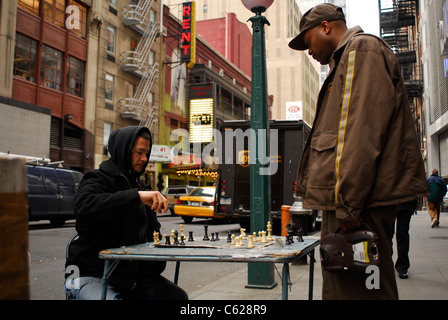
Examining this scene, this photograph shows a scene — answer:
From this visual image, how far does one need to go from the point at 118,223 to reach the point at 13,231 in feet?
6.31

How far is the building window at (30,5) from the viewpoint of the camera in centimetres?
2392

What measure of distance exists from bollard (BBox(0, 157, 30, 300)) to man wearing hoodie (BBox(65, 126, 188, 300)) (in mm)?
1630

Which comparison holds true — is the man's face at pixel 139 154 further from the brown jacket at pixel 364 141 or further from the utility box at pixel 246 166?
the utility box at pixel 246 166

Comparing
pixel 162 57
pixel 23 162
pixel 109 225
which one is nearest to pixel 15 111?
pixel 162 57

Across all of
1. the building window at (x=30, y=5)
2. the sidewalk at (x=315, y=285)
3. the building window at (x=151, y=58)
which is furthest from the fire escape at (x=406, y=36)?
the sidewalk at (x=315, y=285)

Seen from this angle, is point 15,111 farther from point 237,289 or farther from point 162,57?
point 237,289

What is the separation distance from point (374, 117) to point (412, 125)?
312 mm

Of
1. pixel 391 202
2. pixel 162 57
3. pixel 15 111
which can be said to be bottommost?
pixel 391 202

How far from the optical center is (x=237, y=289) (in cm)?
612

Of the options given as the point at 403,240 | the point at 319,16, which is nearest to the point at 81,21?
the point at 403,240

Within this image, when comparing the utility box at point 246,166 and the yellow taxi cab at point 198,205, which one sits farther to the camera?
the yellow taxi cab at point 198,205

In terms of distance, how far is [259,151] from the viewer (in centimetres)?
634

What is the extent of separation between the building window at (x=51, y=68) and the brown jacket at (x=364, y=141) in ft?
83.7
